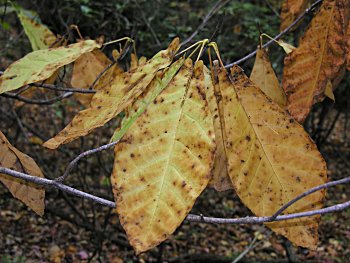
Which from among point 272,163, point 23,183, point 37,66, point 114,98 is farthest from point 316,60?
point 23,183

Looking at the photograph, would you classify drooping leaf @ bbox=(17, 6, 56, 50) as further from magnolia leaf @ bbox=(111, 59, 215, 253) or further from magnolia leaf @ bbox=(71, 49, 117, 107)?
magnolia leaf @ bbox=(111, 59, 215, 253)

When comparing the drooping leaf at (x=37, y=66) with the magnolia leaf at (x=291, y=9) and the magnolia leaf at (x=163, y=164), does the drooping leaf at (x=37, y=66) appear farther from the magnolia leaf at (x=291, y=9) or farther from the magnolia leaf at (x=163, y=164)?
the magnolia leaf at (x=291, y=9)

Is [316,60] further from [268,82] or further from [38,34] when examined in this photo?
[38,34]

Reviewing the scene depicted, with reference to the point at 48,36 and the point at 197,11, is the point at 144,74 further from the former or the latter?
the point at 197,11

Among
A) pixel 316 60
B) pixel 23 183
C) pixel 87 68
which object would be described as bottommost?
pixel 23 183

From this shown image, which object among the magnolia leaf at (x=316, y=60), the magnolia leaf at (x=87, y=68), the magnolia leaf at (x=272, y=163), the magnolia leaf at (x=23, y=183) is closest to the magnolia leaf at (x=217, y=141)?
the magnolia leaf at (x=272, y=163)

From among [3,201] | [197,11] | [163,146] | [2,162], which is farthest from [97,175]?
[163,146]
